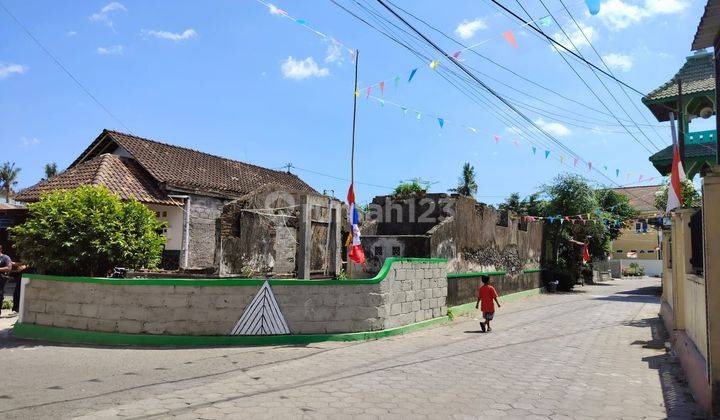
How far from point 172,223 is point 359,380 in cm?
1392

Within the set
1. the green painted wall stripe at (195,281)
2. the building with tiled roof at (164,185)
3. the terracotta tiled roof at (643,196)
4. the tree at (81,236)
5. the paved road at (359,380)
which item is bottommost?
the paved road at (359,380)

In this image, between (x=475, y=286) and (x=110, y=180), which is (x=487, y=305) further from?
(x=110, y=180)

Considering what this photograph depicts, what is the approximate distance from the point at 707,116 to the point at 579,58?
1212 cm

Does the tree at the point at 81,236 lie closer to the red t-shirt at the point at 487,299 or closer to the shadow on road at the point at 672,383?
the red t-shirt at the point at 487,299

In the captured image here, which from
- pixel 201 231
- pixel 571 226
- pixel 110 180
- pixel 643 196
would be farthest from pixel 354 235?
pixel 643 196

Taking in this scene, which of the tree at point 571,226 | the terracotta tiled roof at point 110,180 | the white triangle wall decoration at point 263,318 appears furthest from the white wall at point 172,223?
the tree at point 571,226

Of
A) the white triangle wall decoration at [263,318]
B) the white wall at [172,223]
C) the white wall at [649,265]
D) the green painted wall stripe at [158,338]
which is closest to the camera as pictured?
the green painted wall stripe at [158,338]

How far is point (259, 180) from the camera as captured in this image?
81.2 ft

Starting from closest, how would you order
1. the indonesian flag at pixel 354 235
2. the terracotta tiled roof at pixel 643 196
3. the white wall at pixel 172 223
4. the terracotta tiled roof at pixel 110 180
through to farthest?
the indonesian flag at pixel 354 235, the terracotta tiled roof at pixel 110 180, the white wall at pixel 172 223, the terracotta tiled roof at pixel 643 196

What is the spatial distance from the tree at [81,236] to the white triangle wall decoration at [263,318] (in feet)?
9.49

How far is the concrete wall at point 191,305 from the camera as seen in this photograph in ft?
30.6

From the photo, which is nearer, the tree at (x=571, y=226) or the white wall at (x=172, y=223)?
→ the white wall at (x=172, y=223)

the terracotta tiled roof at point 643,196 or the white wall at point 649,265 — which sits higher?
the terracotta tiled roof at point 643,196

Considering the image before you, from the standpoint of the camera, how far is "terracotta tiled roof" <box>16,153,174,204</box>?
56.6 ft
